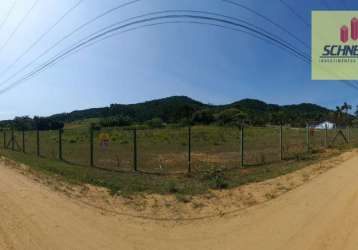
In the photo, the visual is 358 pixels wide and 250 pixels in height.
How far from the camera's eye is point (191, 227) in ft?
20.7

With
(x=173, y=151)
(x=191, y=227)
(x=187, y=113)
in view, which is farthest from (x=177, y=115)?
(x=191, y=227)

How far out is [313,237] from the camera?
18.2 ft

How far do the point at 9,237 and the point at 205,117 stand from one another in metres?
87.3

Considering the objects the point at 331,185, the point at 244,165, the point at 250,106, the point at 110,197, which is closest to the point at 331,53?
the point at 244,165

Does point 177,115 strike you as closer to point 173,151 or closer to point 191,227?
point 173,151

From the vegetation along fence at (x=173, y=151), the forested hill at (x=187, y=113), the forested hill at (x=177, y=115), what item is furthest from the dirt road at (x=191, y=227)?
the forested hill at (x=187, y=113)

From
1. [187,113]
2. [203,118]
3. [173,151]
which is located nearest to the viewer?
[173,151]

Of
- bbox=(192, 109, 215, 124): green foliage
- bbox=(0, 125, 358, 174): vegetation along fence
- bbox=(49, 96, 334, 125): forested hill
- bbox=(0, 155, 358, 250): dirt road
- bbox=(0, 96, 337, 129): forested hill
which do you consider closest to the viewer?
bbox=(0, 155, 358, 250): dirt road

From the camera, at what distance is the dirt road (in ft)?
17.5

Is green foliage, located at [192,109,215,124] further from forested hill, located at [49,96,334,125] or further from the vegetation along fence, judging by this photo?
the vegetation along fence

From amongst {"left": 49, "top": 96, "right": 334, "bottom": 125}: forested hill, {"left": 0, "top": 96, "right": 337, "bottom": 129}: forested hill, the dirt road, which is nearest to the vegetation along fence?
the dirt road

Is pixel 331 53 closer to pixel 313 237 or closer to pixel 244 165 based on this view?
pixel 244 165

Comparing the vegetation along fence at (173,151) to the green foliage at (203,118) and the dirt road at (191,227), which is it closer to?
the dirt road at (191,227)

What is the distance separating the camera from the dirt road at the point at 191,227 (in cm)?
535
